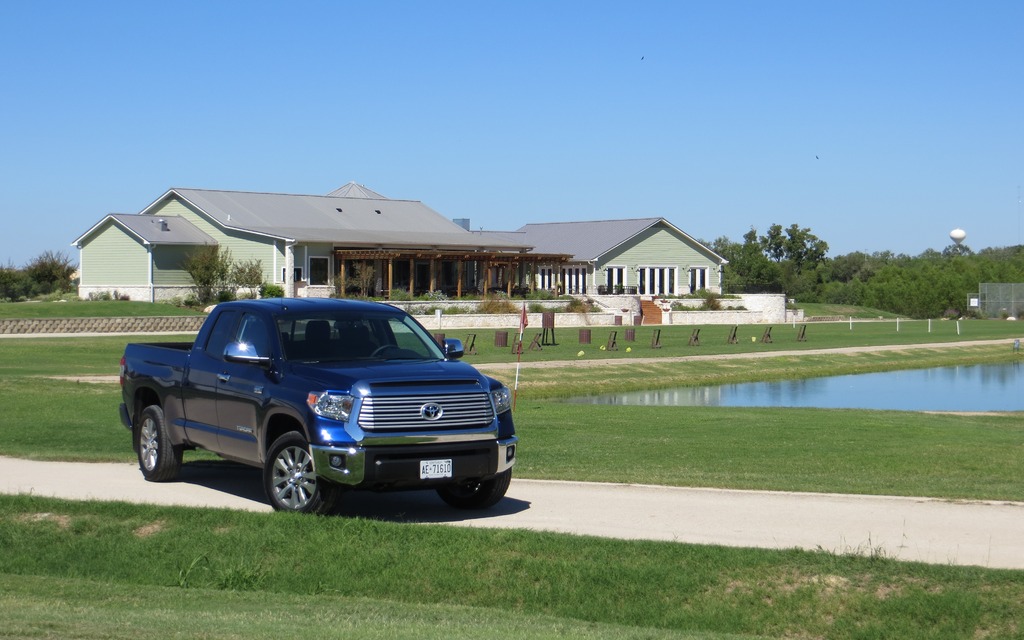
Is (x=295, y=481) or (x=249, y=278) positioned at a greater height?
(x=249, y=278)

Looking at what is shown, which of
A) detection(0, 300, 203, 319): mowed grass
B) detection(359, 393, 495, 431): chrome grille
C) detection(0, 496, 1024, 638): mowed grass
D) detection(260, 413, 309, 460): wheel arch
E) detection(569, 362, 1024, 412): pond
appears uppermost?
detection(0, 300, 203, 319): mowed grass

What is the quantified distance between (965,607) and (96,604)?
5.62 meters

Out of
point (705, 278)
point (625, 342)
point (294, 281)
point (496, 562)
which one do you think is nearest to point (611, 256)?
point (705, 278)

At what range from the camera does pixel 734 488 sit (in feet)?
41.2

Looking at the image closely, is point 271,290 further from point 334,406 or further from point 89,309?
point 334,406

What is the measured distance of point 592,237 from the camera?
8431 centimetres

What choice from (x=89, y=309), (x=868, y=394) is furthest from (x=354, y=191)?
(x=868, y=394)

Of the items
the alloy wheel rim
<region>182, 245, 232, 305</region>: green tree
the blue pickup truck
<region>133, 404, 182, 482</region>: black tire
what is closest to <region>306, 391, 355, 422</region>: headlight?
the blue pickup truck

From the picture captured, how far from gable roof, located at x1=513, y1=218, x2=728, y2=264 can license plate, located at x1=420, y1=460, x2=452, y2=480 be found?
69.0 m

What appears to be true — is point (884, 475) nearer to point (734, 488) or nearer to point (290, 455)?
point (734, 488)

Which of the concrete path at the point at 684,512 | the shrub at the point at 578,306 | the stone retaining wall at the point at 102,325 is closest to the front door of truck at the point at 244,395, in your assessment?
the concrete path at the point at 684,512

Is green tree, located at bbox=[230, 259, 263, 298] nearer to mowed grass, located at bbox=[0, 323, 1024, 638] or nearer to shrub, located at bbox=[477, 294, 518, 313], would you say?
shrub, located at bbox=[477, 294, 518, 313]

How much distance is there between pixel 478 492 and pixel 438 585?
235 cm

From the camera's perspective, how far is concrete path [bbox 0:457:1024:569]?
965 cm
